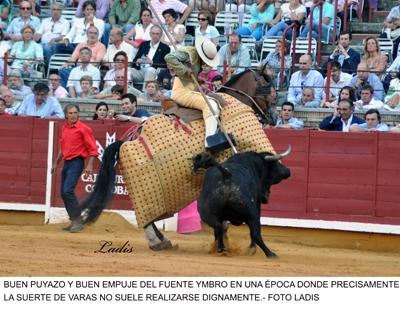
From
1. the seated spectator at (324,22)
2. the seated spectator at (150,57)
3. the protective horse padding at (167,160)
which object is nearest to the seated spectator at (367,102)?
the seated spectator at (324,22)

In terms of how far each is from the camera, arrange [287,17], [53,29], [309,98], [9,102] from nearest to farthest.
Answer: [309,98], [9,102], [287,17], [53,29]

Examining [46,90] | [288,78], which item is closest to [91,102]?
[46,90]

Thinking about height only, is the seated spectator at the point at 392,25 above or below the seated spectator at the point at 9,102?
above

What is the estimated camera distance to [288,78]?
16.6 m

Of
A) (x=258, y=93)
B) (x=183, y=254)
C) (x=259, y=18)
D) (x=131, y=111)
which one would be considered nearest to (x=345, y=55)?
(x=259, y=18)

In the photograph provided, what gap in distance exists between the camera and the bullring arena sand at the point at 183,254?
10820mm

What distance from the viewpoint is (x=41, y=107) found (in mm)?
16719

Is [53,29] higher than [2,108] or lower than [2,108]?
higher

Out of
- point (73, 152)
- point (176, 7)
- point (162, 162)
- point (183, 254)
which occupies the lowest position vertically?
point (183, 254)

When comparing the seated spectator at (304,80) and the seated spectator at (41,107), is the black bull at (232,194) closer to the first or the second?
the seated spectator at (304,80)

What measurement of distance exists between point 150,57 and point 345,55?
93.8 inches

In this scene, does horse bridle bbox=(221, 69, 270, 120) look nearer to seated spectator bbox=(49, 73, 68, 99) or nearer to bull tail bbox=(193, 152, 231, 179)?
bull tail bbox=(193, 152, 231, 179)

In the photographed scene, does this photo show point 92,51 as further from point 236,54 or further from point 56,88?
point 236,54
